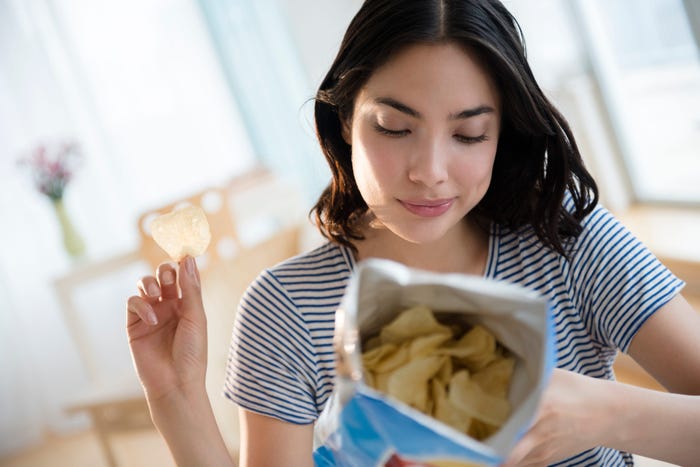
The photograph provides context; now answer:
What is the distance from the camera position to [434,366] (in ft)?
2.11

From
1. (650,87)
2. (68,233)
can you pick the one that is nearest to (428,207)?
(650,87)

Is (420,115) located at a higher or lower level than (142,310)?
higher

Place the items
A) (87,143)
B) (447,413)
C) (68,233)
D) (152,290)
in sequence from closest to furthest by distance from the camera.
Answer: (447,413)
(152,290)
(68,233)
(87,143)

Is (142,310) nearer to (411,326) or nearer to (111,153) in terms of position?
(411,326)

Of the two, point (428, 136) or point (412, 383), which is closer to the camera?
point (412, 383)

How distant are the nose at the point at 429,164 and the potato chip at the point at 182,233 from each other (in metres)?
0.35

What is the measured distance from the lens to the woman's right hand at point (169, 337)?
3.52 feet

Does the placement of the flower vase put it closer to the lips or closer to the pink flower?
the pink flower

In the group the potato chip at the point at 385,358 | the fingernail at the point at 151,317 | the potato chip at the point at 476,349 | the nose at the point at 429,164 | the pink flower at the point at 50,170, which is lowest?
the potato chip at the point at 476,349

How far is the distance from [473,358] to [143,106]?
13.4 feet

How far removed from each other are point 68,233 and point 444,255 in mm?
3168

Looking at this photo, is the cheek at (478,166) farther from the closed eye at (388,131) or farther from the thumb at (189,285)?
the thumb at (189,285)

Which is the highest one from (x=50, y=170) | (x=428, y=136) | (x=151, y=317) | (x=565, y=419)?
(x=50, y=170)

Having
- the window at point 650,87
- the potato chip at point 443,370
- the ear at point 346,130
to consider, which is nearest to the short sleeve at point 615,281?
the ear at point 346,130
